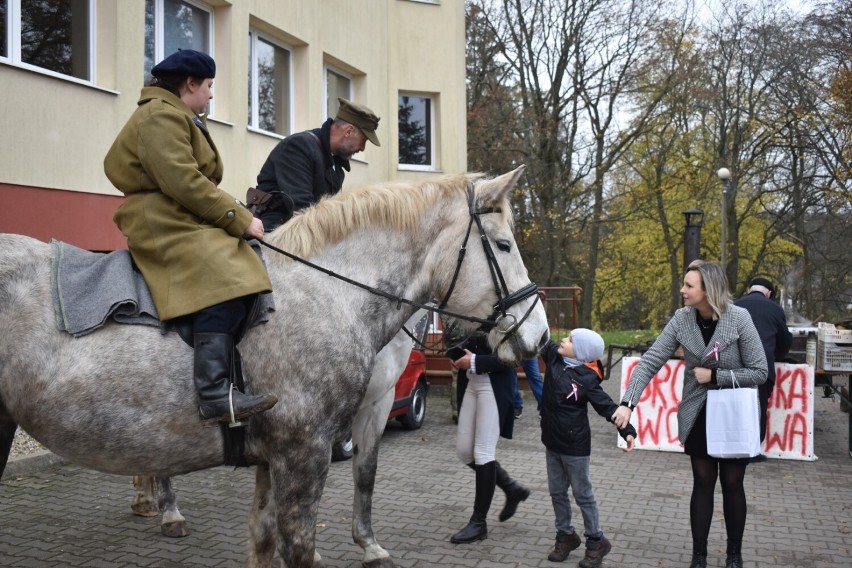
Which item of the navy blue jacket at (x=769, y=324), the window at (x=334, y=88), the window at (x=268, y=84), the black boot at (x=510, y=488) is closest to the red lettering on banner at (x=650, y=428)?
the navy blue jacket at (x=769, y=324)

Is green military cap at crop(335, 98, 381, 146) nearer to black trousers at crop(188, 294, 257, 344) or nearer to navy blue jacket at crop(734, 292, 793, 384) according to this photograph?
black trousers at crop(188, 294, 257, 344)

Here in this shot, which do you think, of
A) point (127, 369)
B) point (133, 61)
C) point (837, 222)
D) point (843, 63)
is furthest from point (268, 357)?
point (837, 222)

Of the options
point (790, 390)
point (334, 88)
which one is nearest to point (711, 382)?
point (790, 390)

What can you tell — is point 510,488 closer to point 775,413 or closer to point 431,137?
point 775,413

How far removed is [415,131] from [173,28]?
7689mm

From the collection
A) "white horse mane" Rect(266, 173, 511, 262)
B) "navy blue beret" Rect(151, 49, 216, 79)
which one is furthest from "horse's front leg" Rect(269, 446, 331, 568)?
"navy blue beret" Rect(151, 49, 216, 79)

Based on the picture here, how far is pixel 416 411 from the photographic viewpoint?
1107cm

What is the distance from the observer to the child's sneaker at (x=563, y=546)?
542 centimetres

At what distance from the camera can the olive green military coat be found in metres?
3.39

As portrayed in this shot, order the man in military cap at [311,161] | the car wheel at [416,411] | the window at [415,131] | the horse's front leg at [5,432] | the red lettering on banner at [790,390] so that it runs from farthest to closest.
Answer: the window at [415,131] < the car wheel at [416,411] < the red lettering on banner at [790,390] < the man in military cap at [311,161] < the horse's front leg at [5,432]

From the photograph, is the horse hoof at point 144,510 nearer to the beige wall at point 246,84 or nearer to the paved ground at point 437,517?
the paved ground at point 437,517

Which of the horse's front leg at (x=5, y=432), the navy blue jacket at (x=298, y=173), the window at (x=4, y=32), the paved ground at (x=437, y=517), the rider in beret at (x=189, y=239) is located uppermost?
the window at (x=4, y=32)

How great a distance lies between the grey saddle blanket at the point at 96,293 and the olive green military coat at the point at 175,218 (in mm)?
59

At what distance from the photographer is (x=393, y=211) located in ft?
13.1
